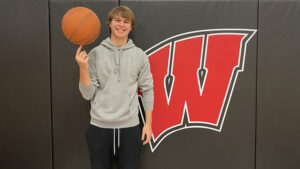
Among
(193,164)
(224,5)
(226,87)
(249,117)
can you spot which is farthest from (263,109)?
(224,5)

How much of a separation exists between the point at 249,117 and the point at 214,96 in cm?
36

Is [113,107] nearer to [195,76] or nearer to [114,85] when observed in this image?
[114,85]

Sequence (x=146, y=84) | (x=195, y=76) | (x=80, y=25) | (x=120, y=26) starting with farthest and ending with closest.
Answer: (x=195, y=76)
(x=146, y=84)
(x=120, y=26)
(x=80, y=25)

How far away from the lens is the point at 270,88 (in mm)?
2084

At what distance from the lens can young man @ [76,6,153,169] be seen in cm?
172

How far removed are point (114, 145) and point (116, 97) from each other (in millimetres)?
352

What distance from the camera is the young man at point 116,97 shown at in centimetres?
172

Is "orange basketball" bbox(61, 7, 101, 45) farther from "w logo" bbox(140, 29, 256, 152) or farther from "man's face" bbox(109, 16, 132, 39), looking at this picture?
"w logo" bbox(140, 29, 256, 152)

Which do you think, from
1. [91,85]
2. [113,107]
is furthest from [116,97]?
[91,85]

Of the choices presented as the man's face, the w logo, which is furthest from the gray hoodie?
the w logo

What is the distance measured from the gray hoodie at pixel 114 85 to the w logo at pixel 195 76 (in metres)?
0.30

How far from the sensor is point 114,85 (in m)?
1.74

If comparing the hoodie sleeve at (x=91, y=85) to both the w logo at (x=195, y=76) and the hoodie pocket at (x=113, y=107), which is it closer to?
the hoodie pocket at (x=113, y=107)

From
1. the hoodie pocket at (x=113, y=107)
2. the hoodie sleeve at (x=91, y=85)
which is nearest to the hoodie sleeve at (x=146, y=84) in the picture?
the hoodie pocket at (x=113, y=107)
